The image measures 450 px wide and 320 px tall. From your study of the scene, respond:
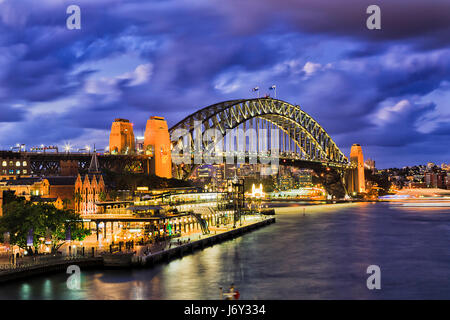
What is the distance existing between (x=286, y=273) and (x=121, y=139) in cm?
4729

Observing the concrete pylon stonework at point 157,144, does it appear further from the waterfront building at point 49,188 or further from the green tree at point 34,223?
the green tree at point 34,223

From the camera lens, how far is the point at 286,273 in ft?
122

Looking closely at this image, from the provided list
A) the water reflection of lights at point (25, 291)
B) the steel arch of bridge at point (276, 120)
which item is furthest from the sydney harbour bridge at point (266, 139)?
the water reflection of lights at point (25, 291)

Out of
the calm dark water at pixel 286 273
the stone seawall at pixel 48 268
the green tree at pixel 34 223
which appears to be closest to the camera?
the calm dark water at pixel 286 273

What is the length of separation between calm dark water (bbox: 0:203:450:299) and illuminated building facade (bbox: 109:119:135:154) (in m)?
29.5

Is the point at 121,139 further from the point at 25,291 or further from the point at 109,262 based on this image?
the point at 25,291

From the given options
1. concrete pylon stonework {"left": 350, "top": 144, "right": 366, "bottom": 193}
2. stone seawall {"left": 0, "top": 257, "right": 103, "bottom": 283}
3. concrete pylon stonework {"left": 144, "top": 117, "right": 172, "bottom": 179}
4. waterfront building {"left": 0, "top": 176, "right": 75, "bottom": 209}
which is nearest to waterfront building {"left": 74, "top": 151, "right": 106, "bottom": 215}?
waterfront building {"left": 0, "top": 176, "right": 75, "bottom": 209}

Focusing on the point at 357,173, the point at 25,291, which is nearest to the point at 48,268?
the point at 25,291

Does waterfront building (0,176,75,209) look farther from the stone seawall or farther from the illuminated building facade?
the stone seawall

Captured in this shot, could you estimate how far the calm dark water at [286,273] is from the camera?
30641 millimetres

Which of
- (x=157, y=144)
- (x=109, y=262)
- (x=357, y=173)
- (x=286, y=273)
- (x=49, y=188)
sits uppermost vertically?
(x=157, y=144)

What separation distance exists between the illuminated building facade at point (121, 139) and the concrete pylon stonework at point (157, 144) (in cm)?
292

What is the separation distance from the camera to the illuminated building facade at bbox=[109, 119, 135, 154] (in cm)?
7806
